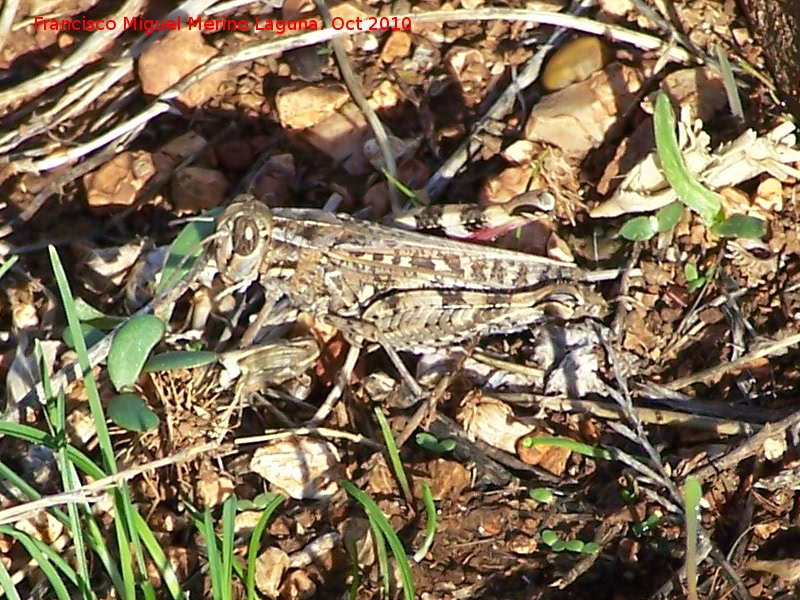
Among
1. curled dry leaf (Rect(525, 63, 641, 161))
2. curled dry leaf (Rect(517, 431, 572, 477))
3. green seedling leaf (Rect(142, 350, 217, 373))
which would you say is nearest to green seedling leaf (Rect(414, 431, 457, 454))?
curled dry leaf (Rect(517, 431, 572, 477))

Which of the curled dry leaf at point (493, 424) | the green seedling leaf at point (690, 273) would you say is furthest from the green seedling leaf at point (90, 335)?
the green seedling leaf at point (690, 273)

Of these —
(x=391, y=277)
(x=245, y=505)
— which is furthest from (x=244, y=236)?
(x=245, y=505)

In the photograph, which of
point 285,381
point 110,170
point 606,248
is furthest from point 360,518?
point 110,170

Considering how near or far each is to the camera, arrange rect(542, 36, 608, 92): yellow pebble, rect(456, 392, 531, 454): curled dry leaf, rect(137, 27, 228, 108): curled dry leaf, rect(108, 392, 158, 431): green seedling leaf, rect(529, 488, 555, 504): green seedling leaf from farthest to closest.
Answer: rect(137, 27, 228, 108): curled dry leaf
rect(542, 36, 608, 92): yellow pebble
rect(456, 392, 531, 454): curled dry leaf
rect(529, 488, 555, 504): green seedling leaf
rect(108, 392, 158, 431): green seedling leaf

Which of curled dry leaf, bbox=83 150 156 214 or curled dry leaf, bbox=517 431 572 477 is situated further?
curled dry leaf, bbox=83 150 156 214

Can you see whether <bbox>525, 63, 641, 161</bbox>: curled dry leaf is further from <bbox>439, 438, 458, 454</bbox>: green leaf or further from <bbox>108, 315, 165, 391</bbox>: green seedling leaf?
<bbox>108, 315, 165, 391</bbox>: green seedling leaf

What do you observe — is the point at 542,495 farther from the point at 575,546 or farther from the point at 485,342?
the point at 485,342

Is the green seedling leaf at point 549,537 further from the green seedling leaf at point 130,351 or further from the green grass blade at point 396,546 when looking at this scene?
the green seedling leaf at point 130,351

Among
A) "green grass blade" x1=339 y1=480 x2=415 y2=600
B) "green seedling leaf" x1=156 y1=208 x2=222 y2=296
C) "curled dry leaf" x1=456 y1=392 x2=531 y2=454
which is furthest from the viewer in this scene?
"green seedling leaf" x1=156 y1=208 x2=222 y2=296
